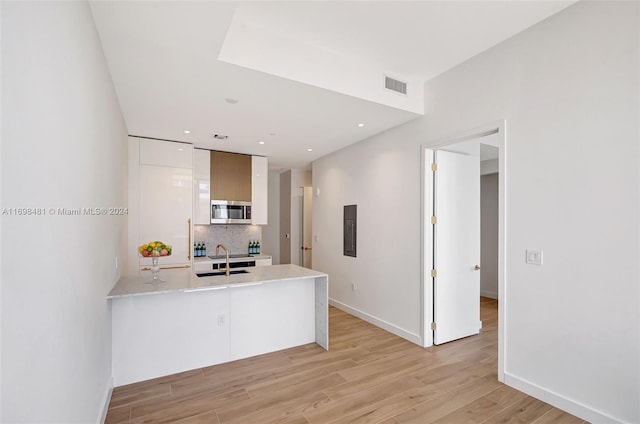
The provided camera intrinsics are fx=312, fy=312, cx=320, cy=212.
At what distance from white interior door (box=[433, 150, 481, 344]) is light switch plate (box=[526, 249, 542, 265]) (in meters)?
1.09

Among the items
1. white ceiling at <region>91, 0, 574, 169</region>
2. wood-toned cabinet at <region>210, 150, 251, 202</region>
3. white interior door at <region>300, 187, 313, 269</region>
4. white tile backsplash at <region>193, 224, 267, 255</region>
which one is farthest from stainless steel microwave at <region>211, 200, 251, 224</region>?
white interior door at <region>300, 187, 313, 269</region>

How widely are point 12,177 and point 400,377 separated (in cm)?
309

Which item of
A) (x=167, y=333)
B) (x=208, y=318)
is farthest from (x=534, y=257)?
(x=167, y=333)

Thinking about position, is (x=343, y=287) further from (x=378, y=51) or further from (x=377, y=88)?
(x=378, y=51)

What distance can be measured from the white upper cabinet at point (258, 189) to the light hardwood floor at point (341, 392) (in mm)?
2701

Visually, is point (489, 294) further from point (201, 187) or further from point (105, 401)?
point (105, 401)

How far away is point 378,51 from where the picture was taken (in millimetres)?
2955

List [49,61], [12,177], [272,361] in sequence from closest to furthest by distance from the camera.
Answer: [12,177]
[49,61]
[272,361]

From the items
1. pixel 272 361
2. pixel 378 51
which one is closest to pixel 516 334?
pixel 272 361

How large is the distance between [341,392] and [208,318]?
1450 mm

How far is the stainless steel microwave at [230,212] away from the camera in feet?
17.1

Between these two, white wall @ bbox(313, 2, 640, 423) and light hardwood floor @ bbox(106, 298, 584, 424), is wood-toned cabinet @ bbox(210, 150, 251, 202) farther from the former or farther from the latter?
white wall @ bbox(313, 2, 640, 423)

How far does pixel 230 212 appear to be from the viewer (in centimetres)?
534

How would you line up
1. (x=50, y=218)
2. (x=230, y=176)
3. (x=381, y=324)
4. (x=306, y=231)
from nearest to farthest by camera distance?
(x=50, y=218) < (x=381, y=324) < (x=230, y=176) < (x=306, y=231)
